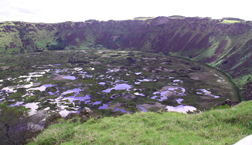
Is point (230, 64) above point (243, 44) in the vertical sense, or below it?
below

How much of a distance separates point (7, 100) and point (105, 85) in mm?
44763

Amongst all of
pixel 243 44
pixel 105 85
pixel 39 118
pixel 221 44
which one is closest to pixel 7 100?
pixel 39 118

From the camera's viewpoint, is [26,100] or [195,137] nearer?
[195,137]

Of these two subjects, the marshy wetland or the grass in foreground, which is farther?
the marshy wetland

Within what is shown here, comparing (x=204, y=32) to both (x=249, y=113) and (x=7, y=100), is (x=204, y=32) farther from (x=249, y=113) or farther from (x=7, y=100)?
(x=7, y=100)

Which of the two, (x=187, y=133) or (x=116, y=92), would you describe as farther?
(x=116, y=92)

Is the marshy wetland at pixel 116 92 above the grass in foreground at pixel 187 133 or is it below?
below

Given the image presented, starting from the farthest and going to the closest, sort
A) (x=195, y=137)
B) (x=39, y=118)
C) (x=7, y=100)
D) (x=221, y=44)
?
(x=221, y=44)
(x=7, y=100)
(x=39, y=118)
(x=195, y=137)

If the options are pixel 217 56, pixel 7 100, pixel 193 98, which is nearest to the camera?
pixel 7 100

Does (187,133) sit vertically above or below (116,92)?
above

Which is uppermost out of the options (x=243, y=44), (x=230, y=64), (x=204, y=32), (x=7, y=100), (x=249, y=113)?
(x=204, y=32)

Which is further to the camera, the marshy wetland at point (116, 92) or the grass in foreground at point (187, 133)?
the marshy wetland at point (116, 92)

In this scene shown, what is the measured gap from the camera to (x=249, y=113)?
18703 millimetres

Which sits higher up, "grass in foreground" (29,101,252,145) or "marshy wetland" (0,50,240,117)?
"grass in foreground" (29,101,252,145)
